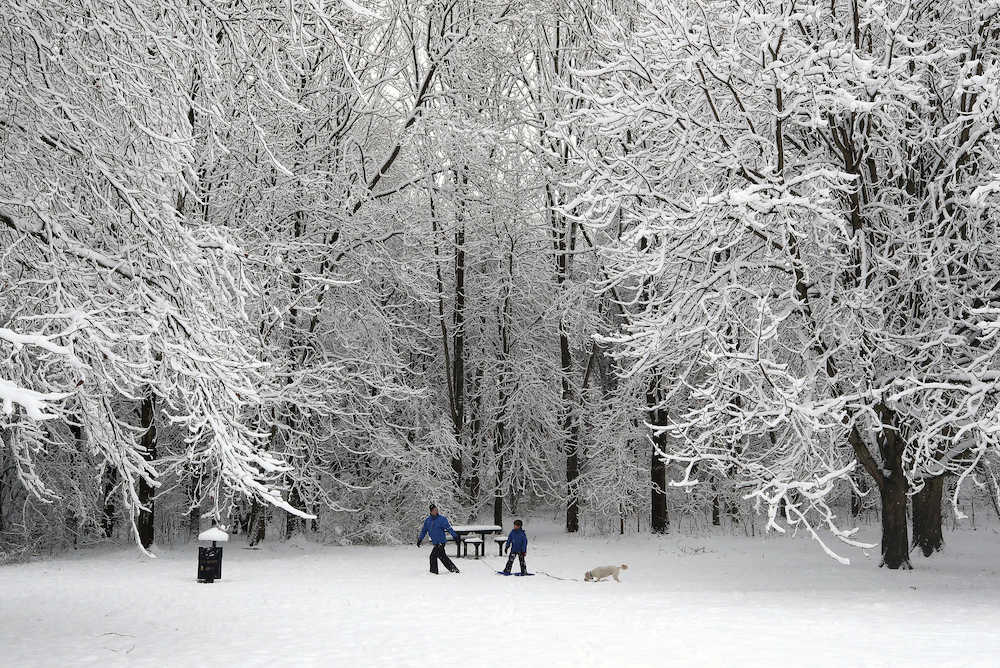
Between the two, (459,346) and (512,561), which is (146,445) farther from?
(459,346)

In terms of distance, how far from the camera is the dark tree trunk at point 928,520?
1627cm

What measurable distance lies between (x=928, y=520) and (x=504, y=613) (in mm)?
10458

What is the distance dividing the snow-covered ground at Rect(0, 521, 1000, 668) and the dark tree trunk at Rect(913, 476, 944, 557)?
64 cm

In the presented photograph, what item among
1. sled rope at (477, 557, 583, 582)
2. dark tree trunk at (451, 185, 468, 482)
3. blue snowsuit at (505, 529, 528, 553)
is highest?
dark tree trunk at (451, 185, 468, 482)

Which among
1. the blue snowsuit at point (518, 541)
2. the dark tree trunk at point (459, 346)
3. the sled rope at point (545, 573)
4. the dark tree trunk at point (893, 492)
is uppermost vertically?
the dark tree trunk at point (459, 346)

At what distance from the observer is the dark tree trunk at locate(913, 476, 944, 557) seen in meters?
16.3

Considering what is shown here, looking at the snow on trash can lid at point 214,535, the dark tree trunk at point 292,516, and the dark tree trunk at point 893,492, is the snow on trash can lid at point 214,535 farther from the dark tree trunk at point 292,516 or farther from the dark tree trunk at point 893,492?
the dark tree trunk at point 893,492

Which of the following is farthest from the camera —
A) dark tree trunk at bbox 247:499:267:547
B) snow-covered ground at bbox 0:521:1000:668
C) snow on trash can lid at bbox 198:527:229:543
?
dark tree trunk at bbox 247:499:267:547

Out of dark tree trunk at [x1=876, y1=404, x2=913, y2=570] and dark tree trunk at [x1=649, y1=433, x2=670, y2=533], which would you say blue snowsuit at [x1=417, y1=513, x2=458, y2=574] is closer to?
dark tree trunk at [x1=876, y1=404, x2=913, y2=570]

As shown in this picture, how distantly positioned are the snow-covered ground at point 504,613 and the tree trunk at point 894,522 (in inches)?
13.8

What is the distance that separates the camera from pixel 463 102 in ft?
77.9

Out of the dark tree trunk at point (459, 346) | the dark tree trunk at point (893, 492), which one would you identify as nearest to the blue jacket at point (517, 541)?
the dark tree trunk at point (893, 492)

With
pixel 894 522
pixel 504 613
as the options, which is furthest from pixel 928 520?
pixel 504 613

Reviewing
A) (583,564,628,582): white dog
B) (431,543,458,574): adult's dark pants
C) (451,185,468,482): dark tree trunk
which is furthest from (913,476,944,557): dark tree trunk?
(451,185,468,482): dark tree trunk
